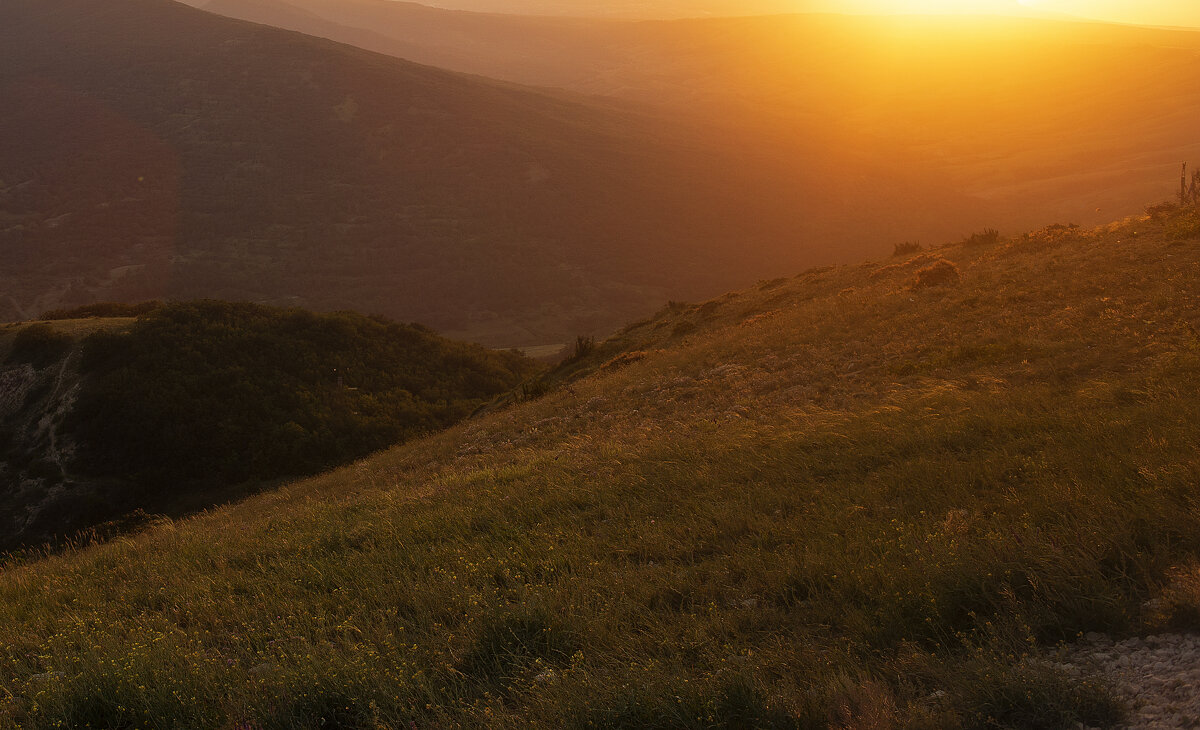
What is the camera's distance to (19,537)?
22.9 metres

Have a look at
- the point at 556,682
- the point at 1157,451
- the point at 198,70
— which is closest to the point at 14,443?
the point at 556,682

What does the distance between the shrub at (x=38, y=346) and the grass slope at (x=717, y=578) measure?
81.9ft

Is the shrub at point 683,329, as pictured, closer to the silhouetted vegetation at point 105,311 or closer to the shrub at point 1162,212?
the shrub at point 1162,212

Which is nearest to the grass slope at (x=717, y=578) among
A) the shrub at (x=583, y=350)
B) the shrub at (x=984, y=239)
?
the shrub at (x=984, y=239)

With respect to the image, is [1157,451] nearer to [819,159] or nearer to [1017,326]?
[1017,326]

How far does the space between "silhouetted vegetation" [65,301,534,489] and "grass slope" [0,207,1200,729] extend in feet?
59.7

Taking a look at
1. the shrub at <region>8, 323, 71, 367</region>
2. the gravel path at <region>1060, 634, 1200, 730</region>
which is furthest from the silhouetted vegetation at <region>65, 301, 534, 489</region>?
the gravel path at <region>1060, 634, 1200, 730</region>

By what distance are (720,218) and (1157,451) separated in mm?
122548

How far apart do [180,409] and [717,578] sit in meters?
29.6

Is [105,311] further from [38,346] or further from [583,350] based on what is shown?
[583,350]

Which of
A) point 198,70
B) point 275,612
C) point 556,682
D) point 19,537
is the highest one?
point 198,70

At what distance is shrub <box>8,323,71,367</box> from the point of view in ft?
96.7

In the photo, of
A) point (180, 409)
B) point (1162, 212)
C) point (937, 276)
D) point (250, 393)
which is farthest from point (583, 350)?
point (1162, 212)

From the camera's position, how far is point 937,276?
1856 cm
